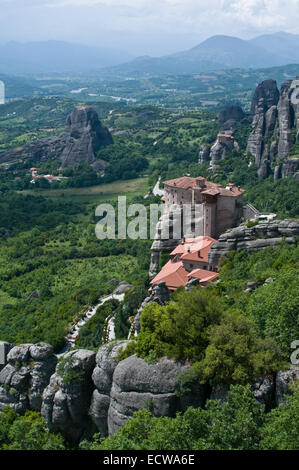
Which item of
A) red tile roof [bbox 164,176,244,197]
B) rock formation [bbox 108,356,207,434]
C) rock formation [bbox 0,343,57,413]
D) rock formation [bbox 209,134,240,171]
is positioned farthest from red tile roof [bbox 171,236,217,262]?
rock formation [bbox 209,134,240,171]

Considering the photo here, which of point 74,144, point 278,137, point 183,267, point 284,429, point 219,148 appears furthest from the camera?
point 74,144

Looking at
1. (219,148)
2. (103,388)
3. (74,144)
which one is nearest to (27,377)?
(103,388)

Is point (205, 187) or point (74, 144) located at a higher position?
point (205, 187)

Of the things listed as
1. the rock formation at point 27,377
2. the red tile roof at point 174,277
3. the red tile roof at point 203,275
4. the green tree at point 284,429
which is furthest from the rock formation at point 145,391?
the red tile roof at point 203,275

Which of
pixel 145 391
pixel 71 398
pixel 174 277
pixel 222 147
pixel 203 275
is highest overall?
pixel 222 147

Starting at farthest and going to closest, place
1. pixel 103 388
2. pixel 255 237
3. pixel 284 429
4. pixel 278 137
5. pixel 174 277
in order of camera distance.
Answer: pixel 278 137 → pixel 255 237 → pixel 174 277 → pixel 103 388 → pixel 284 429

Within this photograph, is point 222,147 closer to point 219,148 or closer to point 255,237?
point 219,148
